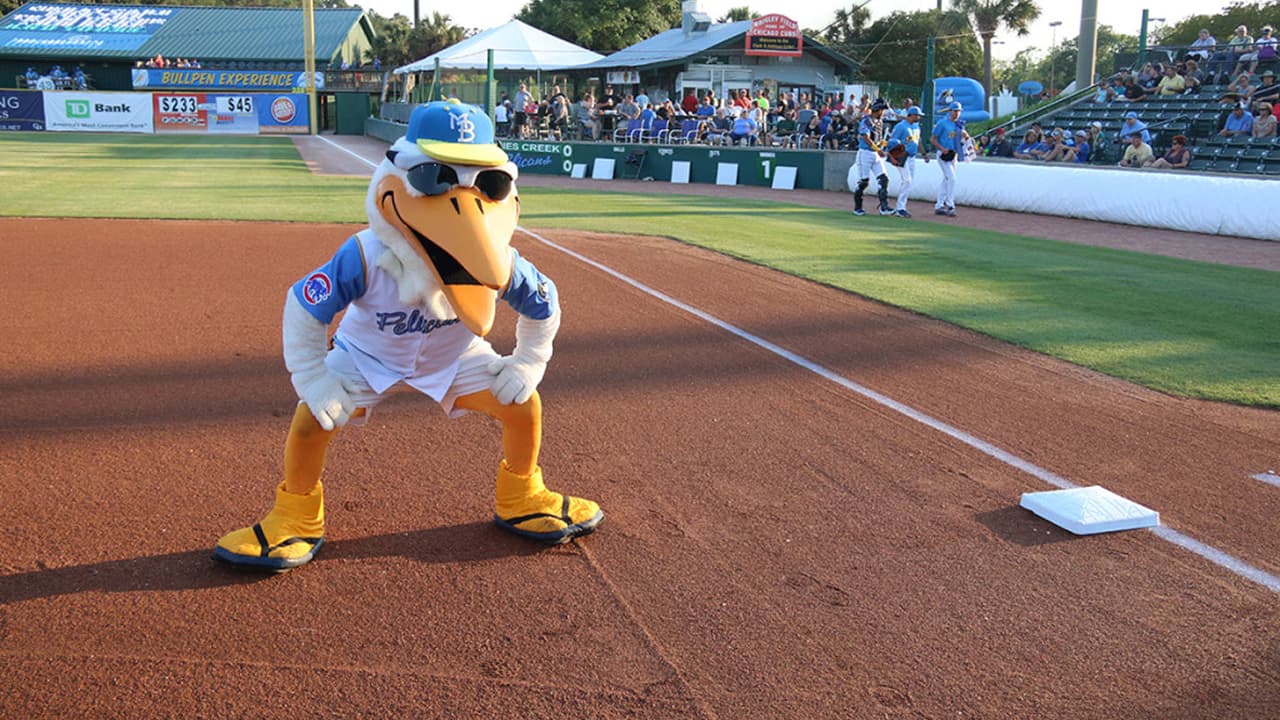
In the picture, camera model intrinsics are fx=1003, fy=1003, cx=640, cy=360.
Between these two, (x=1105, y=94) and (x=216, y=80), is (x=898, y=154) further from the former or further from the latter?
(x=216, y=80)

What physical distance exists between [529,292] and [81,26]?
61.1 metres

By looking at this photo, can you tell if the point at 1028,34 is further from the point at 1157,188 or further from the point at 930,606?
the point at 930,606

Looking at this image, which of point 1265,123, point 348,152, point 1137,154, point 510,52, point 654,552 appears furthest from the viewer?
point 510,52

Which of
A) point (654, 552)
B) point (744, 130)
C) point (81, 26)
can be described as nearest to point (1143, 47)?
point (744, 130)

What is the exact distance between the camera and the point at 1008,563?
446cm

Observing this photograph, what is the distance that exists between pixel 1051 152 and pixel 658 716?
2278 centimetres

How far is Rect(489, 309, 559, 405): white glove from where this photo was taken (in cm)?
428

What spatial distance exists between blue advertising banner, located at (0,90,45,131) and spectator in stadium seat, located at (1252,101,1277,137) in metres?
45.2

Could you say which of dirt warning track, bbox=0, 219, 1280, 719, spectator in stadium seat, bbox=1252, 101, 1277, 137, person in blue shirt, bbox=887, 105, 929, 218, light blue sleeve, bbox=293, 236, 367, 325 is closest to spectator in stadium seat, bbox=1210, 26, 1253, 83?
spectator in stadium seat, bbox=1252, 101, 1277, 137

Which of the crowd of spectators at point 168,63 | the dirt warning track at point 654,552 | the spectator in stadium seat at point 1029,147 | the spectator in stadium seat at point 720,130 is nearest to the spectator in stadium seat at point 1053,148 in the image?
the spectator in stadium seat at point 1029,147

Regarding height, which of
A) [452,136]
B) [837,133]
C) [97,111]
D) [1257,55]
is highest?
[1257,55]

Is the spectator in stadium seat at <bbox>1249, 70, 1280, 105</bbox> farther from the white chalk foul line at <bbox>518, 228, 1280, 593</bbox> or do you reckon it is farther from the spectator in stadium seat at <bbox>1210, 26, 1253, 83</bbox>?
the white chalk foul line at <bbox>518, 228, 1280, 593</bbox>

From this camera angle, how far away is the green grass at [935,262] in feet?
27.8

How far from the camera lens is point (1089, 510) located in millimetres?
4863
